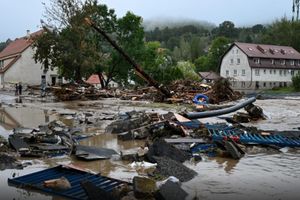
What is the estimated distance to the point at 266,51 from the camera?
85.1 metres

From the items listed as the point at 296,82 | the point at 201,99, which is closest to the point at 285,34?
the point at 296,82

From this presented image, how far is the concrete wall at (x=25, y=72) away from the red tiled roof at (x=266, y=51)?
3831 cm

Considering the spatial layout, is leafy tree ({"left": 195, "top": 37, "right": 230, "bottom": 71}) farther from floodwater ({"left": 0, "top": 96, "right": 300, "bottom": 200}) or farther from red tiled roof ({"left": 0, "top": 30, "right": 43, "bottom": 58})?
floodwater ({"left": 0, "top": 96, "right": 300, "bottom": 200})

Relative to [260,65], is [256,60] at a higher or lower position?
higher

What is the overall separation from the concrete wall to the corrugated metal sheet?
197 feet

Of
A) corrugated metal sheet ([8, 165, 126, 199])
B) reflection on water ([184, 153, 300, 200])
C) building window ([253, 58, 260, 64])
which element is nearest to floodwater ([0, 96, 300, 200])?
reflection on water ([184, 153, 300, 200])

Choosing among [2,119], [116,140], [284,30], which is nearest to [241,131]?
[116,140]

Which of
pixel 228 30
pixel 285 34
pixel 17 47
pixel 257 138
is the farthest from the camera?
pixel 228 30

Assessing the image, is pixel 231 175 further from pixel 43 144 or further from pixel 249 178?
pixel 43 144

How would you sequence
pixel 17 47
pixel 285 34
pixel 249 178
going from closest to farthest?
pixel 249 178, pixel 17 47, pixel 285 34

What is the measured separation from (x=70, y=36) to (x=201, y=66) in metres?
73.1

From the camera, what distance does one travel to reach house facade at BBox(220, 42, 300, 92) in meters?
82.6

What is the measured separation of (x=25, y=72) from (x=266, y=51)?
47172 mm

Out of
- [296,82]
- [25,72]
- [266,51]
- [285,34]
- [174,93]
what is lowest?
[174,93]
